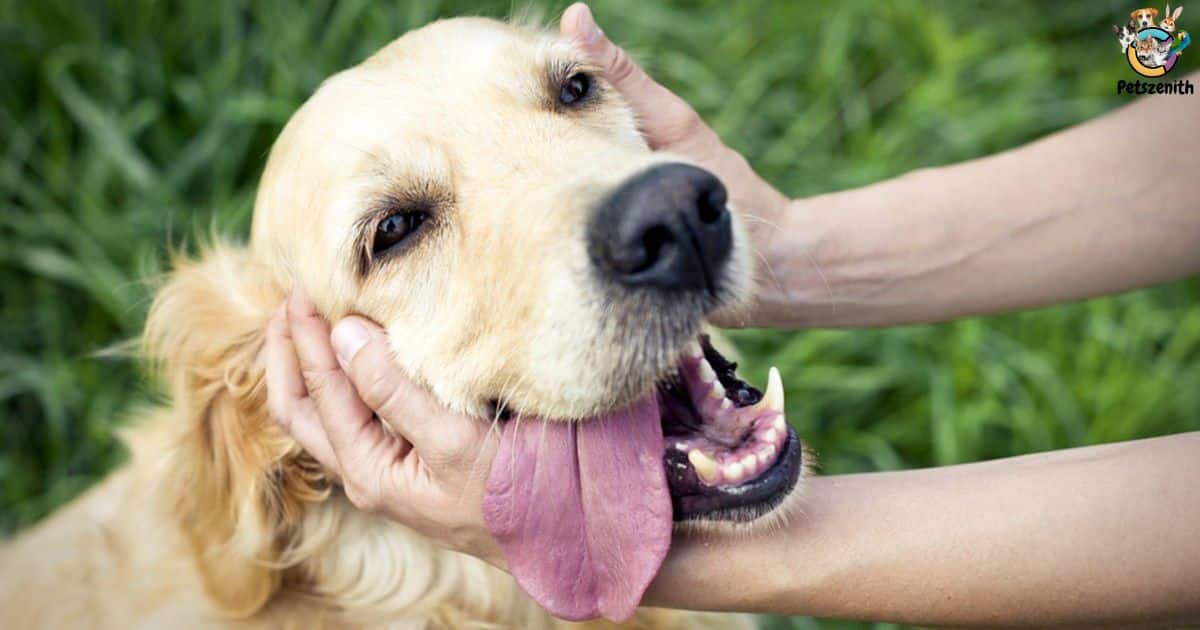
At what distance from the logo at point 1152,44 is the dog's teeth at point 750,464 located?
3.12 m

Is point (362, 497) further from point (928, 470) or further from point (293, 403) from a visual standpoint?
point (928, 470)

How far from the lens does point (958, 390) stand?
160 inches

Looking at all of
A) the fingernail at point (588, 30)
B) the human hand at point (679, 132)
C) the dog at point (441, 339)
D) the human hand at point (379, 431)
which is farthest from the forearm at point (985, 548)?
the fingernail at point (588, 30)

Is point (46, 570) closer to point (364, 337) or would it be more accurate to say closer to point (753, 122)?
point (364, 337)

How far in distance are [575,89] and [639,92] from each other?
0.24 metres

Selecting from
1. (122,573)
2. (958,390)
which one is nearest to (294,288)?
(122,573)

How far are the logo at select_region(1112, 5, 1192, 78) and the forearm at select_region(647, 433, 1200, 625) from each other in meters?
2.89

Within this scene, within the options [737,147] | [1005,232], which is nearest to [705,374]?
[1005,232]

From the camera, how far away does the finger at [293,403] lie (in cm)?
238

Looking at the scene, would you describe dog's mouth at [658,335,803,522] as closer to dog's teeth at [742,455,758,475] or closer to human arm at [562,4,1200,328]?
dog's teeth at [742,455,758,475]

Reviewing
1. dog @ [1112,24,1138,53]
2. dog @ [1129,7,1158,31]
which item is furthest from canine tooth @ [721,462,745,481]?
dog @ [1129,7,1158,31]

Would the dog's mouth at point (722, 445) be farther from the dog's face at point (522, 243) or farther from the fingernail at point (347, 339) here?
the fingernail at point (347, 339)

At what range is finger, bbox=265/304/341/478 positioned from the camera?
7.80 ft

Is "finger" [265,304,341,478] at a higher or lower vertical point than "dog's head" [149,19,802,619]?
lower
